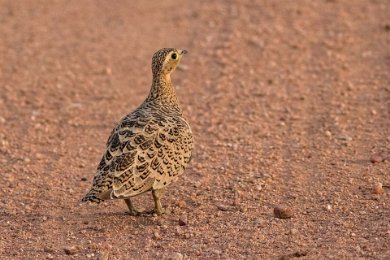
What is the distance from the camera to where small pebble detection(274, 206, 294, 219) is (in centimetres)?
804

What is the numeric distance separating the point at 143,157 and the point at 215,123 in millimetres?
3480

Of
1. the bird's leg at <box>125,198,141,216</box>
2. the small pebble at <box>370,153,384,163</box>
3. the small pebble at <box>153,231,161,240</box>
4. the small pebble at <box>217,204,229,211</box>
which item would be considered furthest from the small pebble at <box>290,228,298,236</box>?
the small pebble at <box>370,153,384,163</box>

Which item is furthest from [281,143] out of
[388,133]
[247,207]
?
[247,207]

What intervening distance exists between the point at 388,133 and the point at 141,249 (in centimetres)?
406

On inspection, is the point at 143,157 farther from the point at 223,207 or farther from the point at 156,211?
the point at 223,207

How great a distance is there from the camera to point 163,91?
29.4ft

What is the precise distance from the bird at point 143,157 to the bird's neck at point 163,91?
24 cm

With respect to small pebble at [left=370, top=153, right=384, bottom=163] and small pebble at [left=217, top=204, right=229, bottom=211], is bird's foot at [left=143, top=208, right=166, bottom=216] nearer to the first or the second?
small pebble at [left=217, top=204, right=229, bottom=211]

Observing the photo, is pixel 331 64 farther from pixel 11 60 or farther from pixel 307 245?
pixel 307 245

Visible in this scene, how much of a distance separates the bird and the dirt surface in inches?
16.1

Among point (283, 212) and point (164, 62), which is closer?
point (283, 212)

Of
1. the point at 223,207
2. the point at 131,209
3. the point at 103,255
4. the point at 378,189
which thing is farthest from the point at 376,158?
the point at 103,255

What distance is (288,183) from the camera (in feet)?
29.5

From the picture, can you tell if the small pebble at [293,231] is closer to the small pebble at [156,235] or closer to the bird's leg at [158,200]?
the small pebble at [156,235]
